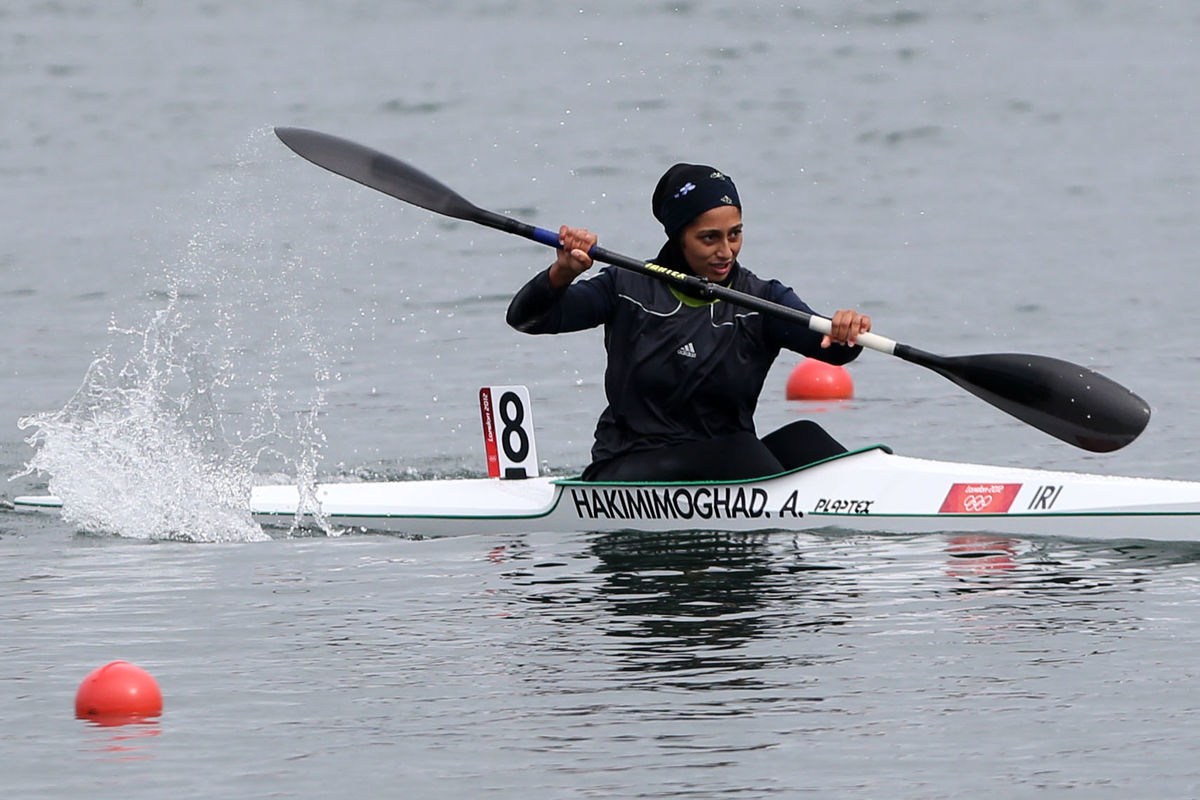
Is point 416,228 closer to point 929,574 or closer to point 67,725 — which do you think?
point 929,574

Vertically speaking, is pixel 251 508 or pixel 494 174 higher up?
pixel 494 174

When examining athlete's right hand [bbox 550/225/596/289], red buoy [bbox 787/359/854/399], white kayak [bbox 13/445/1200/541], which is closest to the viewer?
athlete's right hand [bbox 550/225/596/289]

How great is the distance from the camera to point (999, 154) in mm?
28531

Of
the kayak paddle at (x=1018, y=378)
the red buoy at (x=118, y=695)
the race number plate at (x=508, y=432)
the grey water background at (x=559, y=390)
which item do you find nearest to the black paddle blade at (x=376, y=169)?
the kayak paddle at (x=1018, y=378)

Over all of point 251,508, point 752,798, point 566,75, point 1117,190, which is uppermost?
point 566,75

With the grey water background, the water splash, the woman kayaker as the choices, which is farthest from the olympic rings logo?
the water splash

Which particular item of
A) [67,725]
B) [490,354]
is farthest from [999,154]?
[67,725]

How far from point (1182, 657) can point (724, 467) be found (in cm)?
283

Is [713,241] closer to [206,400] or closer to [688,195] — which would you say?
[688,195]

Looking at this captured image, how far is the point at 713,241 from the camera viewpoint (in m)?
9.33

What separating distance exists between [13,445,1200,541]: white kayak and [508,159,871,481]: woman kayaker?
0.13 metres

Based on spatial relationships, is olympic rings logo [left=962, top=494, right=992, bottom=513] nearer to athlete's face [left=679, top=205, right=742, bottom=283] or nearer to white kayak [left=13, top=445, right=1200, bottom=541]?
white kayak [left=13, top=445, right=1200, bottom=541]

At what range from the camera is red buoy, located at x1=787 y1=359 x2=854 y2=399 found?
14914mm

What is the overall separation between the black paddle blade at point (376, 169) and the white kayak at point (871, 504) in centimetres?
142
